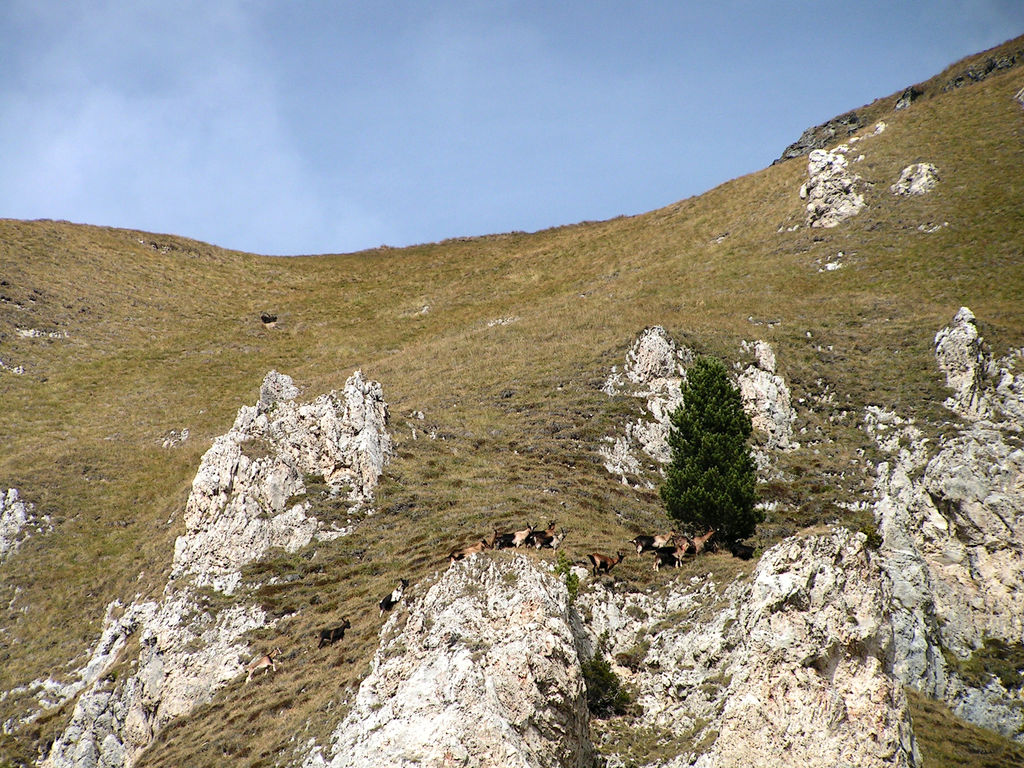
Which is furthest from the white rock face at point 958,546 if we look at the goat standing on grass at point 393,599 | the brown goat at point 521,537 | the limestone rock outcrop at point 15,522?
the limestone rock outcrop at point 15,522

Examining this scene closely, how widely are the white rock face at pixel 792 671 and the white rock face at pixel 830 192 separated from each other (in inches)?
2658

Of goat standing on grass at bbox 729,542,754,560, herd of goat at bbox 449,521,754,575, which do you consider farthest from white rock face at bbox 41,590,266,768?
goat standing on grass at bbox 729,542,754,560

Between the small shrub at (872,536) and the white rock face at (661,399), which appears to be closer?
the small shrub at (872,536)

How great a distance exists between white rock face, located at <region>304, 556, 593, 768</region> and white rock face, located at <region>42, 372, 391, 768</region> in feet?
32.6

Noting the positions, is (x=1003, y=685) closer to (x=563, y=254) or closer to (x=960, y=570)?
(x=960, y=570)

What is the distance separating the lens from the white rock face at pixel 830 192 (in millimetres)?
84875

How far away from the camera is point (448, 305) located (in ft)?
319

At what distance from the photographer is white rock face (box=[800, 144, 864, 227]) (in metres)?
84.9

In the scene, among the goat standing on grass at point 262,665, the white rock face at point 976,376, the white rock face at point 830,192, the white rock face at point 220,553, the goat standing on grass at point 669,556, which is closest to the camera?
the goat standing on grass at point 262,665

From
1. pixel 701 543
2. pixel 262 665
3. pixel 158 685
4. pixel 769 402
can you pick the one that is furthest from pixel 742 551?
pixel 158 685

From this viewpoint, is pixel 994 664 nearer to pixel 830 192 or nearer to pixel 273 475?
pixel 273 475

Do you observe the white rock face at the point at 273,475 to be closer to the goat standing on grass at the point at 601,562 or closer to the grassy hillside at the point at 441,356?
the grassy hillside at the point at 441,356

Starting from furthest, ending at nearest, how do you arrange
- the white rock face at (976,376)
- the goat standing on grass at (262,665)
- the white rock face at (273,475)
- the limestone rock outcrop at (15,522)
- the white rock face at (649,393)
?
the limestone rock outcrop at (15,522) → the white rock face at (976,376) → the white rock face at (649,393) → the white rock face at (273,475) → the goat standing on grass at (262,665)

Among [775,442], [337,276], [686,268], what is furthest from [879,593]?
[337,276]
